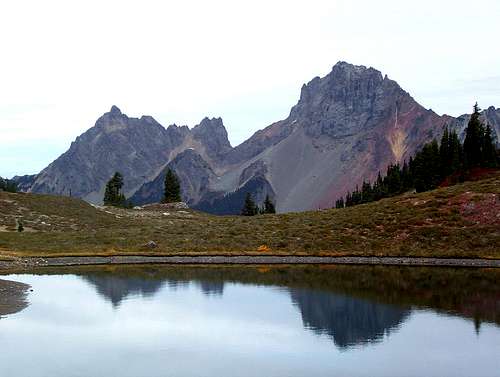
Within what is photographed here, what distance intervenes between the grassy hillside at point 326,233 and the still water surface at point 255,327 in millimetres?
18384

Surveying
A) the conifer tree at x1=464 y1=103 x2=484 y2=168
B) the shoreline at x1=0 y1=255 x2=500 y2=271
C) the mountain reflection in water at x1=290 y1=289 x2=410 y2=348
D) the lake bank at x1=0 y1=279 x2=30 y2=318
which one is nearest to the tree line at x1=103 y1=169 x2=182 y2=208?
the conifer tree at x1=464 y1=103 x2=484 y2=168

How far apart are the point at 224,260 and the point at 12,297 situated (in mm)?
34972

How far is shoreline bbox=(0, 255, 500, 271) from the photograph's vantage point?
77938 mm

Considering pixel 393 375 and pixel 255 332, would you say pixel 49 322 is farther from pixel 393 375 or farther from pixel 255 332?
pixel 393 375

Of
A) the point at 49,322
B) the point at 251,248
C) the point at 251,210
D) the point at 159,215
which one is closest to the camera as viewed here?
the point at 49,322

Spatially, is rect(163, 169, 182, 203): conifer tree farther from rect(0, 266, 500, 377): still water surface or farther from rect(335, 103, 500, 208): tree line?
rect(0, 266, 500, 377): still water surface

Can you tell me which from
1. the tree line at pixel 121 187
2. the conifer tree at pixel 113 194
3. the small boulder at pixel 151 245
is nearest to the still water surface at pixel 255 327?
the small boulder at pixel 151 245

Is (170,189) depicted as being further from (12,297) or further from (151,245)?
(12,297)

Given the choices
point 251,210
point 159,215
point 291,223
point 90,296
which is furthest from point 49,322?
point 251,210

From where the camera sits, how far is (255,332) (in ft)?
137

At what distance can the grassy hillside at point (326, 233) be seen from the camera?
85.3m

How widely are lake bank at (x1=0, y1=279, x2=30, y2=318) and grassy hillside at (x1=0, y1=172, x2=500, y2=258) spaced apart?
95.2 ft

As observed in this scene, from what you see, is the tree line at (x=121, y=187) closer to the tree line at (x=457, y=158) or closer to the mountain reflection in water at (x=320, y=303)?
the tree line at (x=457, y=158)

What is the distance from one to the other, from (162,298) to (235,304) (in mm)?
7756
